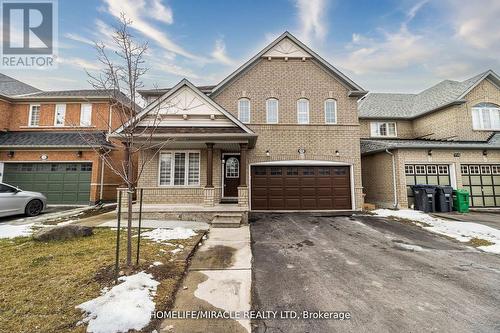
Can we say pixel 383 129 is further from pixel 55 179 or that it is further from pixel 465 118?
pixel 55 179

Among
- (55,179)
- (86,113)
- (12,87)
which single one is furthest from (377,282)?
(12,87)

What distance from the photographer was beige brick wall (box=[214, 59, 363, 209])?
1298 cm

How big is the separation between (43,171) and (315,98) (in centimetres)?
1758

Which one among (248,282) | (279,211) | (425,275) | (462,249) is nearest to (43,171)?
(279,211)

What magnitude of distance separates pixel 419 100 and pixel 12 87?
110 feet

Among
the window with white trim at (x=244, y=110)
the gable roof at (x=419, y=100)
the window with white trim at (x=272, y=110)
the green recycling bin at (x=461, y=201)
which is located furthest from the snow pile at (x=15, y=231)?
the gable roof at (x=419, y=100)

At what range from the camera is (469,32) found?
15.1 meters

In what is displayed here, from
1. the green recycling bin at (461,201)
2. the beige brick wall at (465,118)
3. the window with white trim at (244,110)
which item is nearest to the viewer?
the green recycling bin at (461,201)

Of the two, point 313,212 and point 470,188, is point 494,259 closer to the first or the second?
point 313,212

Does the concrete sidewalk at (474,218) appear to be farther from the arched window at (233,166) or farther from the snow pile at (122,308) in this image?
the snow pile at (122,308)

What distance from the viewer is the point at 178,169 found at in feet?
37.7

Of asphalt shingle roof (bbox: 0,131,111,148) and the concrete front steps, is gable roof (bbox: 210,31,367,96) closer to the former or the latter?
the concrete front steps

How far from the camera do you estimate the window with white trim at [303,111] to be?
13.4 m

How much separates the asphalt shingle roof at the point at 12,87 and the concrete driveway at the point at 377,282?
869 inches
